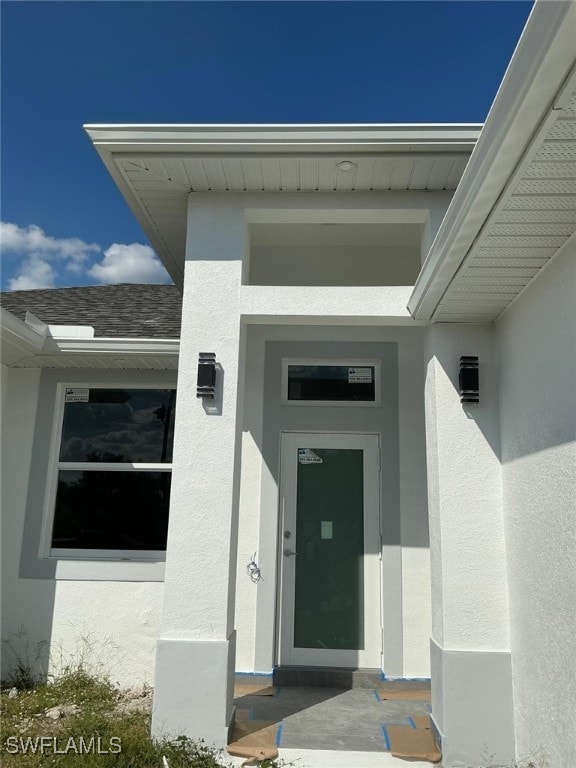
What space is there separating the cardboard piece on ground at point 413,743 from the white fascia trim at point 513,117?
11.0 feet

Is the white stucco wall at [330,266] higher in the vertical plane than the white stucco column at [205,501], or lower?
higher

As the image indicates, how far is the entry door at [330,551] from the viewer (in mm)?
5824

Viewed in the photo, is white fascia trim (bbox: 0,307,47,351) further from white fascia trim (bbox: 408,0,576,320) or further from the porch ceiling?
white fascia trim (bbox: 408,0,576,320)

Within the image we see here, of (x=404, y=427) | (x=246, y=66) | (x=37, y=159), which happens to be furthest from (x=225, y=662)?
(x=37, y=159)

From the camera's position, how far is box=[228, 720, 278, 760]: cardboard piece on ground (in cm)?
405

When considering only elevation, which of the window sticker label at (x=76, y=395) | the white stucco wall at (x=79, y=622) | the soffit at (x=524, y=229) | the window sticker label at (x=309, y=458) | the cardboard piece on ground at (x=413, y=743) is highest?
the soffit at (x=524, y=229)

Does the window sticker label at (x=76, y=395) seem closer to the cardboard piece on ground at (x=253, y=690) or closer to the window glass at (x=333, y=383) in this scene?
the window glass at (x=333, y=383)

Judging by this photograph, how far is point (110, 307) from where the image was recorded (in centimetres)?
815

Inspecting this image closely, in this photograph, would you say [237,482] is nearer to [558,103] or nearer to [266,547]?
[266,547]

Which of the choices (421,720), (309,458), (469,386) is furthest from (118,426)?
(421,720)

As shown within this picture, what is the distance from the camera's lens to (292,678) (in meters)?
5.64

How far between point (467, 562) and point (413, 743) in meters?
1.38
